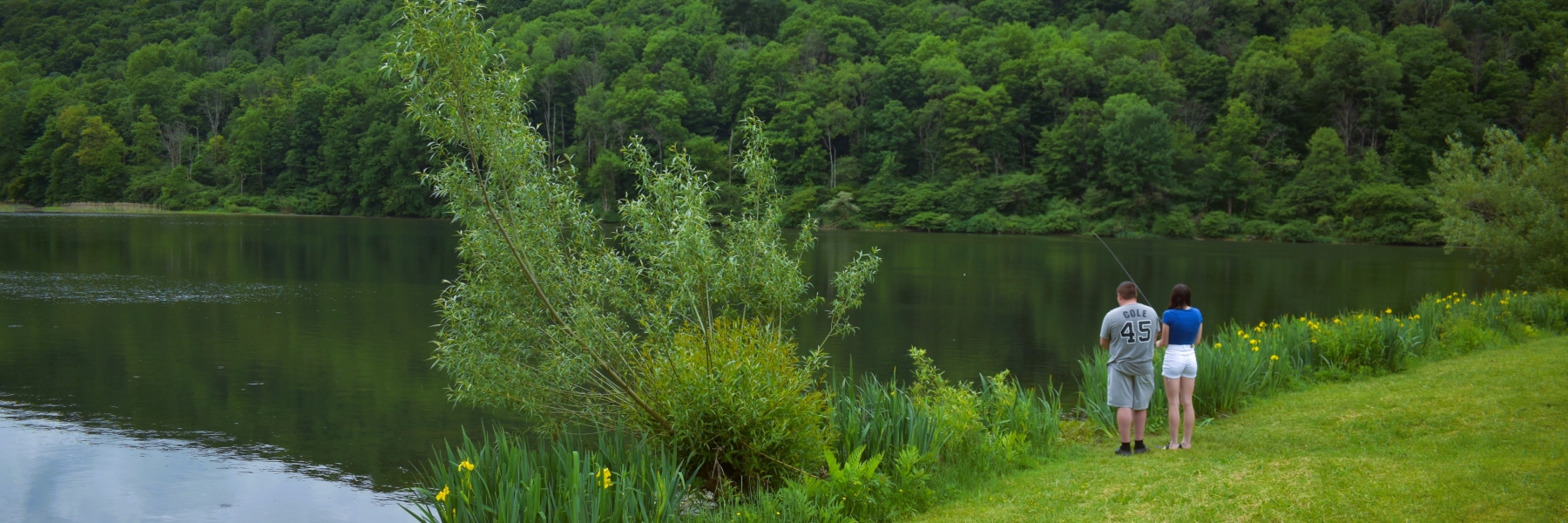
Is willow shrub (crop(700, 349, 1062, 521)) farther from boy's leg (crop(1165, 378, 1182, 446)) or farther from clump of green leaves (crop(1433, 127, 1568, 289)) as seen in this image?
clump of green leaves (crop(1433, 127, 1568, 289))

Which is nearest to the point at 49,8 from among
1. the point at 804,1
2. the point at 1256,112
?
the point at 804,1

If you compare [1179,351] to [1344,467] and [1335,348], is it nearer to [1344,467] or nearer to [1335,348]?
[1344,467]

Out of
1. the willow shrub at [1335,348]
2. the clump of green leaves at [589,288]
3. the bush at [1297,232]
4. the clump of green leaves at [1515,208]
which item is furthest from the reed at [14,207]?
the clump of green leaves at [1515,208]

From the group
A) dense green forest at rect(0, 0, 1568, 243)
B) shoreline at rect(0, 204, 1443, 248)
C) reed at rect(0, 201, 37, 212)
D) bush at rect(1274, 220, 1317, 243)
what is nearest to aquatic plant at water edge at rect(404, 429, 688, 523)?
dense green forest at rect(0, 0, 1568, 243)

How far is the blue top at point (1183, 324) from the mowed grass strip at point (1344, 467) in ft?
3.01

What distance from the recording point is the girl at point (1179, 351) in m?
8.33

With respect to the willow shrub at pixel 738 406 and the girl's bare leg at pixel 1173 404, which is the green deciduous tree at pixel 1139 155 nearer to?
the girl's bare leg at pixel 1173 404

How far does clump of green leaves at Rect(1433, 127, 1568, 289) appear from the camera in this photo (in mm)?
18234

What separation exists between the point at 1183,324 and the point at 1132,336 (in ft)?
1.48

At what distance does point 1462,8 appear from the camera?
291 ft

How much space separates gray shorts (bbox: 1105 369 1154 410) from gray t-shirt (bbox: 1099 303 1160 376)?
47 mm

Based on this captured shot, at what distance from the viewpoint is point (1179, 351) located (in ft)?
27.8

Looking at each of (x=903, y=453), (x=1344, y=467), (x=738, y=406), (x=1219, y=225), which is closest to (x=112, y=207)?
(x=1219, y=225)

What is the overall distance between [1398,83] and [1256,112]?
10.1 meters
